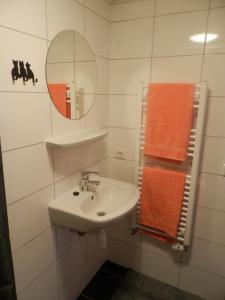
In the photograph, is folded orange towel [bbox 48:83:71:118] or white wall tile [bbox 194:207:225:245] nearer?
folded orange towel [bbox 48:83:71:118]

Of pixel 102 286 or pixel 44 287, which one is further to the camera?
pixel 102 286

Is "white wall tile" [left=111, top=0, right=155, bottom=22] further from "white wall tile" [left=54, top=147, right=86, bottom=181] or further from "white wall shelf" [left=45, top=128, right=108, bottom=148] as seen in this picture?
"white wall tile" [left=54, top=147, right=86, bottom=181]

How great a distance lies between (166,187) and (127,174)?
1.25 feet

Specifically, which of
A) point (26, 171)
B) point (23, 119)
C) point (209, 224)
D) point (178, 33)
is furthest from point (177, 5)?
point (209, 224)

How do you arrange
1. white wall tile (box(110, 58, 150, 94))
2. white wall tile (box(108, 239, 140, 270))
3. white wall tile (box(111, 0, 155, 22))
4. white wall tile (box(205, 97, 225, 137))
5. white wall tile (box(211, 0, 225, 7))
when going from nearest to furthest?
white wall tile (box(211, 0, 225, 7))
white wall tile (box(205, 97, 225, 137))
white wall tile (box(111, 0, 155, 22))
white wall tile (box(110, 58, 150, 94))
white wall tile (box(108, 239, 140, 270))

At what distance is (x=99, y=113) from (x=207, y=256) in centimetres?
134

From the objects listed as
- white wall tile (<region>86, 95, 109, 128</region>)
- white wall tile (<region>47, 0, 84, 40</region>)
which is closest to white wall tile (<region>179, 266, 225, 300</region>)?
white wall tile (<region>86, 95, 109, 128</region>)

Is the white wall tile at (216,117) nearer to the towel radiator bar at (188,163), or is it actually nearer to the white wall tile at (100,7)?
the towel radiator bar at (188,163)

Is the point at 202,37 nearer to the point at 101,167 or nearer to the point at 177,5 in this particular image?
the point at 177,5

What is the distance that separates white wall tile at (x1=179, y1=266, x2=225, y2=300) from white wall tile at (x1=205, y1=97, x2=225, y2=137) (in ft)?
3.52

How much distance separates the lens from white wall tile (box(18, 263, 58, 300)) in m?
1.29

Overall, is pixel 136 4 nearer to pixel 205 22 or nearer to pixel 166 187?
pixel 205 22

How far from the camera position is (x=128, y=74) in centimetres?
174

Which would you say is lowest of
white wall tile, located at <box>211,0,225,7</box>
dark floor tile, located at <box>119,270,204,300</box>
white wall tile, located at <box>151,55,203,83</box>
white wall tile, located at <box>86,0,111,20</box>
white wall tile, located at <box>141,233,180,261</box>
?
dark floor tile, located at <box>119,270,204,300</box>
